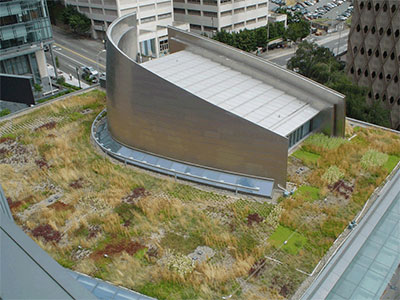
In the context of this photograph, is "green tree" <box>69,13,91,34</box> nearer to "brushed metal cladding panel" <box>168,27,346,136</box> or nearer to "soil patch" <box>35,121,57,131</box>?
"soil patch" <box>35,121,57,131</box>

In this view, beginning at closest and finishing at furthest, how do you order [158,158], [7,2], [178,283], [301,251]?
[178,283]
[301,251]
[158,158]
[7,2]

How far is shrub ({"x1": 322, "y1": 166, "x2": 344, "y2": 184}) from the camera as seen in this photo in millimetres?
29031

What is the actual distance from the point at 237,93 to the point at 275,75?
4.37 m

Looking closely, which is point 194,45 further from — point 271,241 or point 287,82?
point 271,241

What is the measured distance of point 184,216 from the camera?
25.9 metres

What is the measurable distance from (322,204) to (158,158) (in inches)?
528

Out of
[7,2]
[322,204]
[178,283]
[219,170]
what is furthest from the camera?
[7,2]

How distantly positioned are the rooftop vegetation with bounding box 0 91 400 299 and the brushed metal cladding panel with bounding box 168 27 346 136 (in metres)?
3.13

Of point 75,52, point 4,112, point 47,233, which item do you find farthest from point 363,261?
point 75,52

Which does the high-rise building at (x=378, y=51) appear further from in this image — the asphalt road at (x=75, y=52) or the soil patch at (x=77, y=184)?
the asphalt road at (x=75, y=52)

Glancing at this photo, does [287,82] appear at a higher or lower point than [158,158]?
higher

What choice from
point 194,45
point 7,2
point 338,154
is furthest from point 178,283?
point 7,2

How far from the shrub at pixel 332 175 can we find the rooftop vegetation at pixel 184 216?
14 centimetres

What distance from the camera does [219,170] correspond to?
29359 mm
